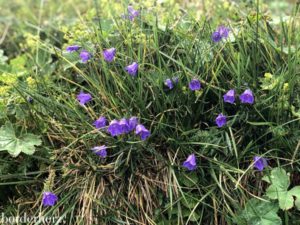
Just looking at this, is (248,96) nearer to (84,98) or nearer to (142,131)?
(142,131)

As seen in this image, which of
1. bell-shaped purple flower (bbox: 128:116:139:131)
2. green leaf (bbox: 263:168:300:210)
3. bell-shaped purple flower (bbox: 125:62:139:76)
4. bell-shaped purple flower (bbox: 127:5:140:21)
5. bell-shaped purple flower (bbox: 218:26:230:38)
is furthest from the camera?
bell-shaped purple flower (bbox: 127:5:140:21)

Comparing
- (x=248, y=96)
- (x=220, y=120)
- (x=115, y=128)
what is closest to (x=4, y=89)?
(x=115, y=128)

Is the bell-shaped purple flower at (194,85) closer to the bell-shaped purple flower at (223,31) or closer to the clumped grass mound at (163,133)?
the clumped grass mound at (163,133)

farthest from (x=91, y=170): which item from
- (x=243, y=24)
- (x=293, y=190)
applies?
(x=243, y=24)

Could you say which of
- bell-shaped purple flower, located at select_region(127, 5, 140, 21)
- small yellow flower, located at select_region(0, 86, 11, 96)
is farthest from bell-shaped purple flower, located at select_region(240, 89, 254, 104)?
small yellow flower, located at select_region(0, 86, 11, 96)

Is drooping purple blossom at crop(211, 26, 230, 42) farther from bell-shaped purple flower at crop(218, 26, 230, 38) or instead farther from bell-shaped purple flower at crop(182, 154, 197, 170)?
bell-shaped purple flower at crop(182, 154, 197, 170)

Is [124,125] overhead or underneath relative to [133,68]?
underneath
